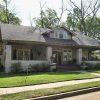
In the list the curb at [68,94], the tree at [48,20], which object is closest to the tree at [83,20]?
the tree at [48,20]

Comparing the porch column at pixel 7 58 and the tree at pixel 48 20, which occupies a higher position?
the tree at pixel 48 20

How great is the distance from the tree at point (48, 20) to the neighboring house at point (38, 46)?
887 inches

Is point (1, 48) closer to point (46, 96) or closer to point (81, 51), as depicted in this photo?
point (81, 51)

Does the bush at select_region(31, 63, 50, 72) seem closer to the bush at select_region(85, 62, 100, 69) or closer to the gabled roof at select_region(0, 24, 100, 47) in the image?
the gabled roof at select_region(0, 24, 100, 47)

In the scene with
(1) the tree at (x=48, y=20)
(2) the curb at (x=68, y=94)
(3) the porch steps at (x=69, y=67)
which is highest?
(1) the tree at (x=48, y=20)

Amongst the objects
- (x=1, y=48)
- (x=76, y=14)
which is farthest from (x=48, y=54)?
(x=76, y=14)

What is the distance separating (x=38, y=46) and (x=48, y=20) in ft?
102

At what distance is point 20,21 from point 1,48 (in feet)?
113

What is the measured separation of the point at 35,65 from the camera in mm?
27438

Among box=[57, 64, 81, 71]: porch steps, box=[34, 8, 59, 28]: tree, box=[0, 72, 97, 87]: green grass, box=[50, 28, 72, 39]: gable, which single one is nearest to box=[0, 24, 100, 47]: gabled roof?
box=[50, 28, 72, 39]: gable

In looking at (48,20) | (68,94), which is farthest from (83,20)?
(68,94)

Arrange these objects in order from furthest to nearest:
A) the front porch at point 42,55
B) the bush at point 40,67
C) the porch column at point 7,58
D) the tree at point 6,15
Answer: the tree at point 6,15
the bush at point 40,67
the front porch at point 42,55
the porch column at point 7,58

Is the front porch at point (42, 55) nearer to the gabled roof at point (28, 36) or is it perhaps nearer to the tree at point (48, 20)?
the gabled roof at point (28, 36)

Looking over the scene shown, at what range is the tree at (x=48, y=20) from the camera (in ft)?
194
